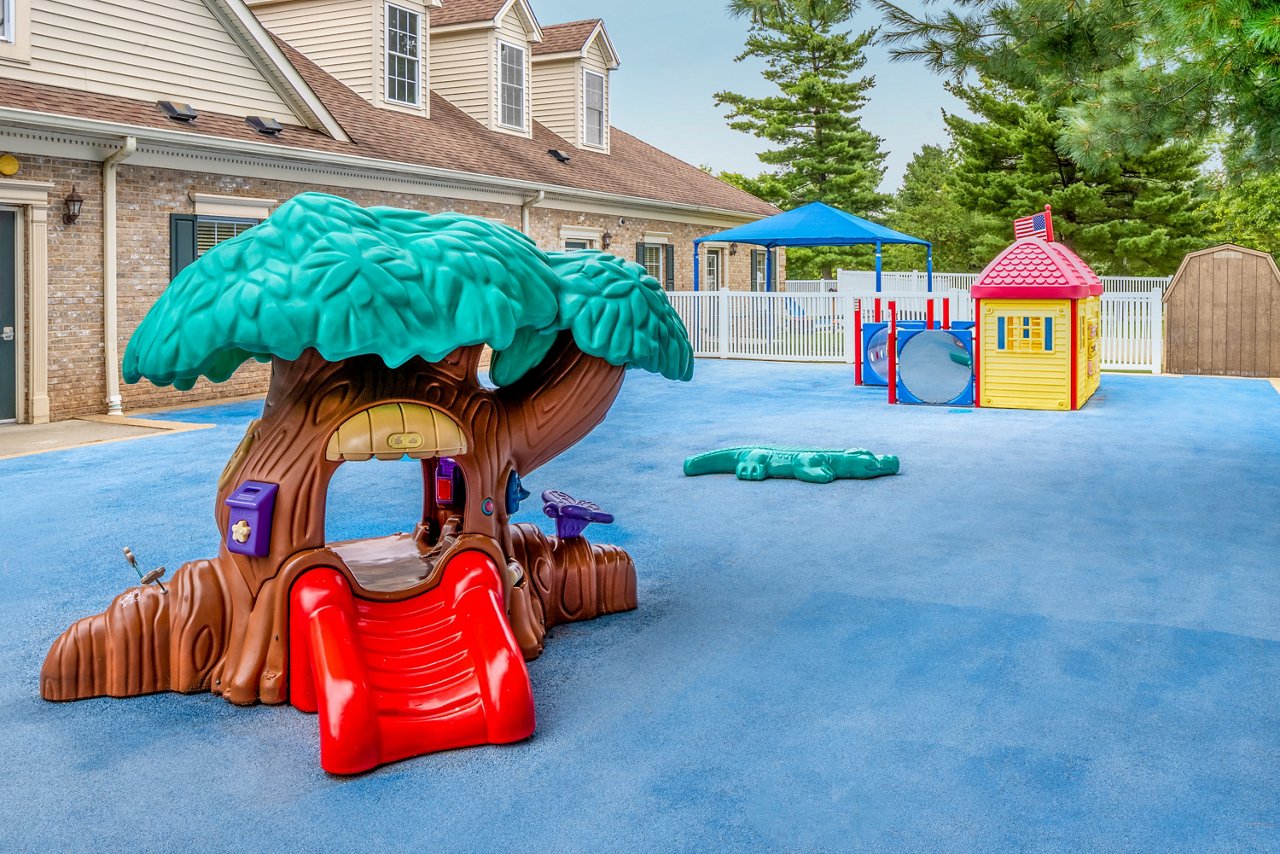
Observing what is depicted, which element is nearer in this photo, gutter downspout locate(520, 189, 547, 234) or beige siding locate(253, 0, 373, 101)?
beige siding locate(253, 0, 373, 101)

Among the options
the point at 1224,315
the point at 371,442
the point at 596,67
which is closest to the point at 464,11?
the point at 596,67

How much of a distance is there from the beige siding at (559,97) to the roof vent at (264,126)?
967cm

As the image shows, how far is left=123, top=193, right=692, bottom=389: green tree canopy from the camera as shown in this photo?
11.9 ft

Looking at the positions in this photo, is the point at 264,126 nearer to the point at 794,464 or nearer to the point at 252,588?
the point at 794,464

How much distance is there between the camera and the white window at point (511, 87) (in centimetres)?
2081

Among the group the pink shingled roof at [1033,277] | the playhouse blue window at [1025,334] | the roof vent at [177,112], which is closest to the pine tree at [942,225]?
the pink shingled roof at [1033,277]

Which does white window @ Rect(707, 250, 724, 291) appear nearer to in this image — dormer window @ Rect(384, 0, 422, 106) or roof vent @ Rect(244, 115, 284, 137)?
dormer window @ Rect(384, 0, 422, 106)

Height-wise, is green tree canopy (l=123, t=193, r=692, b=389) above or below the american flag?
below

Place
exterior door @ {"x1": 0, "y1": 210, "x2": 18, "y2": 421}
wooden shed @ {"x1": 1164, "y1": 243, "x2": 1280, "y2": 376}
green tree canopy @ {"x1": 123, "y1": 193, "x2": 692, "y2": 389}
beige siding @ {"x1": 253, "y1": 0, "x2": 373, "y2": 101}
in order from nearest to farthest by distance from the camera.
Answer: green tree canopy @ {"x1": 123, "y1": 193, "x2": 692, "y2": 389}, exterior door @ {"x1": 0, "y1": 210, "x2": 18, "y2": 421}, wooden shed @ {"x1": 1164, "y1": 243, "x2": 1280, "y2": 376}, beige siding @ {"x1": 253, "y1": 0, "x2": 373, "y2": 101}

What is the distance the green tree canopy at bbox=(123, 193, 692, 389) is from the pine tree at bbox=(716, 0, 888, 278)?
3681 centimetres

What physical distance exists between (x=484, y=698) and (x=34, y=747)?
145 centimetres

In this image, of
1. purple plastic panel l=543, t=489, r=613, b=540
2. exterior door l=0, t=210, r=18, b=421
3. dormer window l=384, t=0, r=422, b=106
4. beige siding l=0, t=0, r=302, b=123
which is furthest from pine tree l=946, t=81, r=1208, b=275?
purple plastic panel l=543, t=489, r=613, b=540

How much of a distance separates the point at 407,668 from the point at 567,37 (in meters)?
21.1

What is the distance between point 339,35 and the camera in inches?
717
